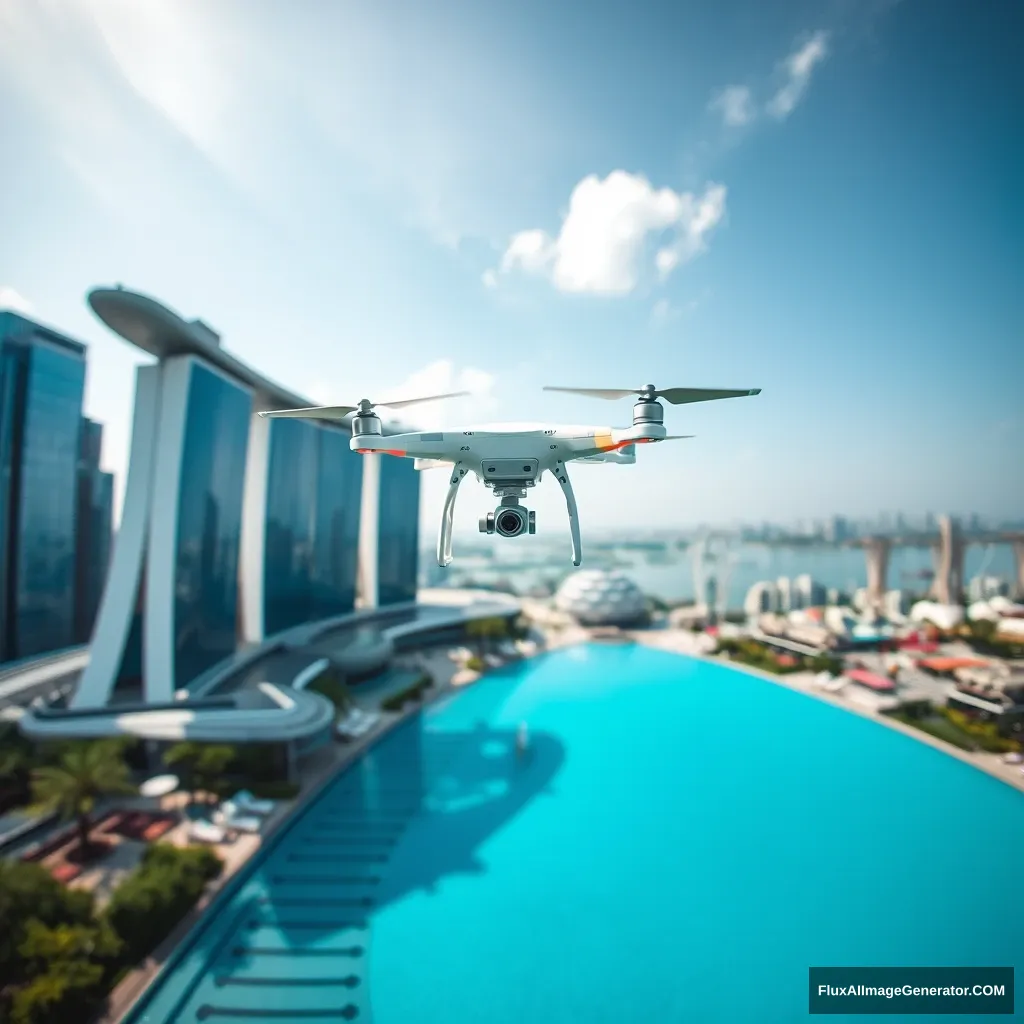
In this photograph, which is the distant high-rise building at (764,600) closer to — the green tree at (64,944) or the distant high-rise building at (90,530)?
the green tree at (64,944)

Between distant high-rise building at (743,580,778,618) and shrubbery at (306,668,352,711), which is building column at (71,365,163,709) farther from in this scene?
distant high-rise building at (743,580,778,618)

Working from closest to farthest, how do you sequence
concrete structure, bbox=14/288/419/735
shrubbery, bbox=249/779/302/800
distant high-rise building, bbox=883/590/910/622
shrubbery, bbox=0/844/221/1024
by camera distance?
shrubbery, bbox=0/844/221/1024 → shrubbery, bbox=249/779/302/800 → concrete structure, bbox=14/288/419/735 → distant high-rise building, bbox=883/590/910/622

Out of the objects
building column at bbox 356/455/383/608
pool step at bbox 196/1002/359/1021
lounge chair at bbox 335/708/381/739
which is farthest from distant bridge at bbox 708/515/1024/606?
pool step at bbox 196/1002/359/1021

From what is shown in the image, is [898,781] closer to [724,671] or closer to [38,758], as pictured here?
[724,671]

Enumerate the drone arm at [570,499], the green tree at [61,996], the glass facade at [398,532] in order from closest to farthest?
the drone arm at [570,499]
the green tree at [61,996]
the glass facade at [398,532]

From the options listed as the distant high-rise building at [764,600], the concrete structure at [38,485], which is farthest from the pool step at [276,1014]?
the distant high-rise building at [764,600]

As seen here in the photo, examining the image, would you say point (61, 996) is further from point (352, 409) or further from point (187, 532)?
point (187, 532)

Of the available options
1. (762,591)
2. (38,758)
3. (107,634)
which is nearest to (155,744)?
(38,758)
